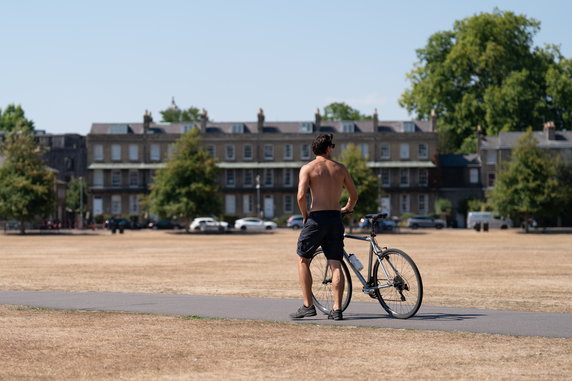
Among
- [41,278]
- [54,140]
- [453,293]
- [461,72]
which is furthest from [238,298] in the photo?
[54,140]

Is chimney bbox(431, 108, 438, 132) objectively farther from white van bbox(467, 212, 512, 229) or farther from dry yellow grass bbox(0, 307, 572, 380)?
dry yellow grass bbox(0, 307, 572, 380)

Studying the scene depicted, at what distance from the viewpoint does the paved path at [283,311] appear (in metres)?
11.0

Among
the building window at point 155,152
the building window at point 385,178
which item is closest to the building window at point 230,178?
the building window at point 155,152

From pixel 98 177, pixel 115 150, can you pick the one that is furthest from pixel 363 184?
pixel 98 177

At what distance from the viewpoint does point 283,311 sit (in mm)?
12797

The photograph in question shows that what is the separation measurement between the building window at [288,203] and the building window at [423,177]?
14.4 m

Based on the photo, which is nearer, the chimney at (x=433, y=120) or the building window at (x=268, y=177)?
the chimney at (x=433, y=120)

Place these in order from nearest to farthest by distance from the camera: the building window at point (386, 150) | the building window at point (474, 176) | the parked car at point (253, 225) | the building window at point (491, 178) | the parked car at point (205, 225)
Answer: the parked car at point (205, 225) → the parked car at point (253, 225) → the building window at point (491, 178) → the building window at point (474, 176) → the building window at point (386, 150)

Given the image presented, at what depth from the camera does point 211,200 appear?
283 ft

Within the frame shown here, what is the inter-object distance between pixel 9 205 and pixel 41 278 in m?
63.3

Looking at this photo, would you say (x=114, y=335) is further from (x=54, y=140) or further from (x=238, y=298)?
(x=54, y=140)

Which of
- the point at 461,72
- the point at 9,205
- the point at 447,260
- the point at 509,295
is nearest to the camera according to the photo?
the point at 509,295

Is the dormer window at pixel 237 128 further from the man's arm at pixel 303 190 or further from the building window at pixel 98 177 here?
the man's arm at pixel 303 190

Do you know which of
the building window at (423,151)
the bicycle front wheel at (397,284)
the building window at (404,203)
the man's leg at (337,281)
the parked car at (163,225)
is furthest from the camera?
the building window at (404,203)
